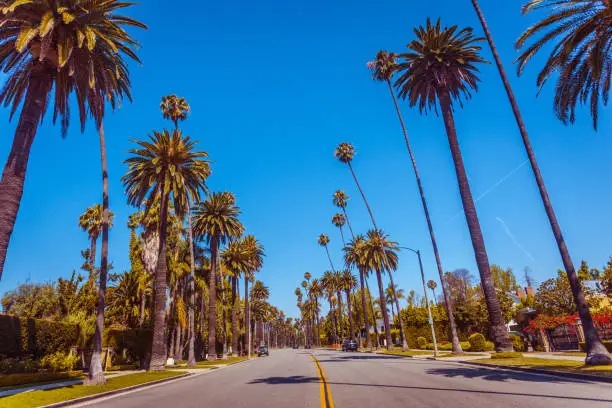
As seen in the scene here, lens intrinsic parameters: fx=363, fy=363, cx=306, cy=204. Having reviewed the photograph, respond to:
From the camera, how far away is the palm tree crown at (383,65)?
39656 mm

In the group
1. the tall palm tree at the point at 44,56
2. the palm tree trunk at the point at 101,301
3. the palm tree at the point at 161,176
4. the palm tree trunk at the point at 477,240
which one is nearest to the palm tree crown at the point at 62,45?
the tall palm tree at the point at 44,56

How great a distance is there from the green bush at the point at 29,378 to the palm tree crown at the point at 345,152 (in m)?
43.2

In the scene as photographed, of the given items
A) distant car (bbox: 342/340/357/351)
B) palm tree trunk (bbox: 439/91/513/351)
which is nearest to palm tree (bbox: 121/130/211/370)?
palm tree trunk (bbox: 439/91/513/351)

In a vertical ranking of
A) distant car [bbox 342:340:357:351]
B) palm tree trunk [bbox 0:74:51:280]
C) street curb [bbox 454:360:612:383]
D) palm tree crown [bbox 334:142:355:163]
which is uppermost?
palm tree crown [bbox 334:142:355:163]

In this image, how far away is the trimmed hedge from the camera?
69.8 ft

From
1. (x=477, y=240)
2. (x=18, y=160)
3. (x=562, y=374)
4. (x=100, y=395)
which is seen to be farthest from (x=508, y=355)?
(x=18, y=160)

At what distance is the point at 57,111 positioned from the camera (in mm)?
18500

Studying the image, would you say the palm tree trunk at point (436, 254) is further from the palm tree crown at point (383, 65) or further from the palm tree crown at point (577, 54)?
the palm tree crown at point (577, 54)

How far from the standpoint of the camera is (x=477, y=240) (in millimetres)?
23203

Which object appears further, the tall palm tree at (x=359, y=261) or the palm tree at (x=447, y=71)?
the tall palm tree at (x=359, y=261)

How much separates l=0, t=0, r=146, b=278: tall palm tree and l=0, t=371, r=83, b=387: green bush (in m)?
8.54

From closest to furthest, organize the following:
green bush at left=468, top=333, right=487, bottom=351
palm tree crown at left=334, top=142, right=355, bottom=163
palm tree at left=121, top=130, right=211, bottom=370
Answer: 1. palm tree at left=121, top=130, right=211, bottom=370
2. green bush at left=468, top=333, right=487, bottom=351
3. palm tree crown at left=334, top=142, right=355, bottom=163

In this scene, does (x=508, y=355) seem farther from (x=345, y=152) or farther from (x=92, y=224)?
(x=92, y=224)

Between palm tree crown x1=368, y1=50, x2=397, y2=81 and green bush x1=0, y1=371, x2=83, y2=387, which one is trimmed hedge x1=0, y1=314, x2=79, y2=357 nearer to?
green bush x1=0, y1=371, x2=83, y2=387
